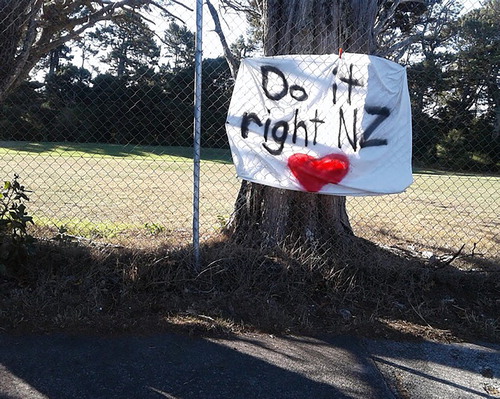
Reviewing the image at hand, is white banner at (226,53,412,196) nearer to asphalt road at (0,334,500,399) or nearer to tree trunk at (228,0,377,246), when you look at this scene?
tree trunk at (228,0,377,246)

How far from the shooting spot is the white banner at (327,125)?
3.82 metres

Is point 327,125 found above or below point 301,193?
above

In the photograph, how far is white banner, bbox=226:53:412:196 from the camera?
3824mm

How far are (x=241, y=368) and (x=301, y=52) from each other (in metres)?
2.77

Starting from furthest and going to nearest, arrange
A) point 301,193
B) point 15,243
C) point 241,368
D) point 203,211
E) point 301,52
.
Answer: point 203,211 → point 301,193 → point 301,52 → point 15,243 → point 241,368

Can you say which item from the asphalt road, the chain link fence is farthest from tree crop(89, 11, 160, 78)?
the asphalt road

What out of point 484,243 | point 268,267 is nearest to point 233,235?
point 268,267

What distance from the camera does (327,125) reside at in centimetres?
386

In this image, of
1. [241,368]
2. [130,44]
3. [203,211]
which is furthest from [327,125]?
[130,44]

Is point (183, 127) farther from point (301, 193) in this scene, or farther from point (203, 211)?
point (301, 193)

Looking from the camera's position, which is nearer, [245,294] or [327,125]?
[245,294]

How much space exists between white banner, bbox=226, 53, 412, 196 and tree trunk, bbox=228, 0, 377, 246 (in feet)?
1.40

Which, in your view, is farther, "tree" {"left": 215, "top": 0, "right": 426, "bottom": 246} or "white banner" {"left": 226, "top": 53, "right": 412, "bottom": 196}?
"tree" {"left": 215, "top": 0, "right": 426, "bottom": 246}

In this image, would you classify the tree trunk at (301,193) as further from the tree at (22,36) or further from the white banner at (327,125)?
the tree at (22,36)
